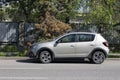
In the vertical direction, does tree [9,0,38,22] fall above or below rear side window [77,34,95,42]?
above

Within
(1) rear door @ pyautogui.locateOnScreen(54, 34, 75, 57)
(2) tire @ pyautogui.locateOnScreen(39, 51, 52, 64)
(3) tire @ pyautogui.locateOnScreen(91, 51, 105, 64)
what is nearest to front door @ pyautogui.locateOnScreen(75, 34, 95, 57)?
(1) rear door @ pyautogui.locateOnScreen(54, 34, 75, 57)

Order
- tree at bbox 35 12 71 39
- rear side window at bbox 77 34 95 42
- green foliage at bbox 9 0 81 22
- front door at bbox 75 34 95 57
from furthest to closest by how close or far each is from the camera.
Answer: green foliage at bbox 9 0 81 22 → tree at bbox 35 12 71 39 → rear side window at bbox 77 34 95 42 → front door at bbox 75 34 95 57

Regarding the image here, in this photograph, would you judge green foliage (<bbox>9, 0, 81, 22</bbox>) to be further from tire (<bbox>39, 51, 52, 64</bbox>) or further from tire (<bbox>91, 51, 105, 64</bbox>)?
tire (<bbox>91, 51, 105, 64</bbox>)

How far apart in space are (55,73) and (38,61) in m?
5.36

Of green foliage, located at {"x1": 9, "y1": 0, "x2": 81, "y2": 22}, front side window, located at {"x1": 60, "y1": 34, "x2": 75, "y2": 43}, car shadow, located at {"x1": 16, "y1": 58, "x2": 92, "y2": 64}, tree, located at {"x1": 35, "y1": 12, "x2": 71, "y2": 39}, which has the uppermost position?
green foliage, located at {"x1": 9, "y1": 0, "x2": 81, "y2": 22}

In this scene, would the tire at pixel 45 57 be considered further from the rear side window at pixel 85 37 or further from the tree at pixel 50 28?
the tree at pixel 50 28

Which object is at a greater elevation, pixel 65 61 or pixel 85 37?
pixel 85 37

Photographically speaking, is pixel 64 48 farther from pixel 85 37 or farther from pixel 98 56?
pixel 98 56

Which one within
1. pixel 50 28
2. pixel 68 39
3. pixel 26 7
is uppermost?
pixel 26 7

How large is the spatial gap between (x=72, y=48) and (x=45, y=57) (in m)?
1.43

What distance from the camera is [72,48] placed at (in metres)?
18.6

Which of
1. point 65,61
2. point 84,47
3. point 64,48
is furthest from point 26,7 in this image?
point 84,47

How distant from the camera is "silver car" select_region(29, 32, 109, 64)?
18594mm

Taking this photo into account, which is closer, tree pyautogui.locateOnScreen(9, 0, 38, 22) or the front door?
the front door
